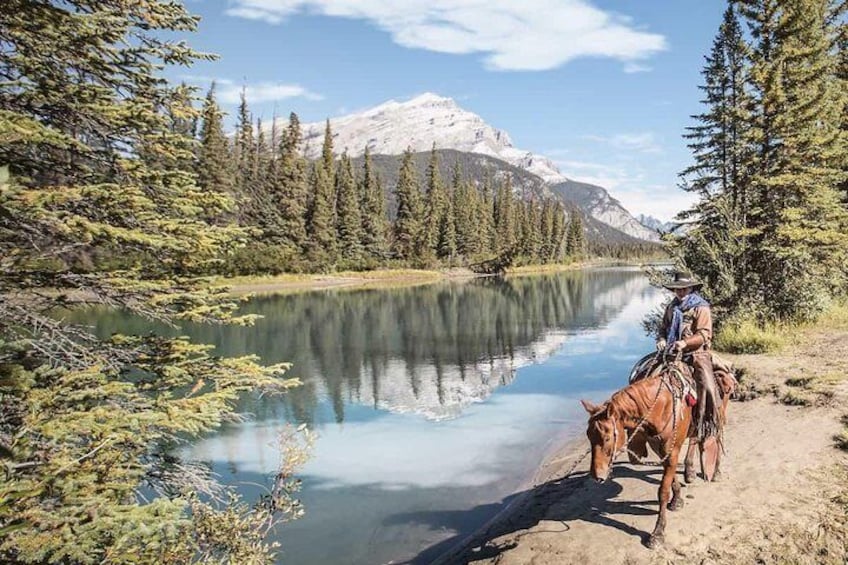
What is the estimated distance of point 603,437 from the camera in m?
6.45

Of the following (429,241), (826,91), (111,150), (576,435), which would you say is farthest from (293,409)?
(429,241)

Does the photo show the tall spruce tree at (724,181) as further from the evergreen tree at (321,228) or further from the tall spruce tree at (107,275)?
the evergreen tree at (321,228)

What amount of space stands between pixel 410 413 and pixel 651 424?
11.7 metres

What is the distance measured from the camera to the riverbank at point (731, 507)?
21.5ft

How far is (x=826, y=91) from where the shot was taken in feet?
63.0

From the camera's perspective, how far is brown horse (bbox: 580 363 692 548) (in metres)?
6.47

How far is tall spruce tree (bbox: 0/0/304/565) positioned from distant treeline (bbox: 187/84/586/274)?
48.5 metres

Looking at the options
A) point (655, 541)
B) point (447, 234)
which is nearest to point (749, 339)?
point (655, 541)

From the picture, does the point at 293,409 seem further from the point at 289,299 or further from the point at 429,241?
the point at 429,241

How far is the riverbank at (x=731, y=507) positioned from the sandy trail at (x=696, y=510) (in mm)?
15

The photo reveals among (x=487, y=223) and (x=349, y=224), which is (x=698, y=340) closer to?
(x=349, y=224)

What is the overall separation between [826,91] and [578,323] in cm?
2207

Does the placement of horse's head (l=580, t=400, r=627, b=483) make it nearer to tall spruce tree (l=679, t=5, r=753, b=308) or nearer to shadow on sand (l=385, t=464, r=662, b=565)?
shadow on sand (l=385, t=464, r=662, b=565)

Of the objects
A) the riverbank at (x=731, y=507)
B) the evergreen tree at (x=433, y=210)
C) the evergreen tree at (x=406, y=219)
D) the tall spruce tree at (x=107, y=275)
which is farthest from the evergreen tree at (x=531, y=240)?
the tall spruce tree at (x=107, y=275)
